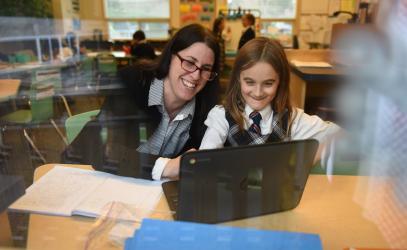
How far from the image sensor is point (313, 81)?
0.61 meters

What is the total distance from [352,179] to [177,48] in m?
0.49

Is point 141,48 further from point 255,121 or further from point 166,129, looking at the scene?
point 255,121

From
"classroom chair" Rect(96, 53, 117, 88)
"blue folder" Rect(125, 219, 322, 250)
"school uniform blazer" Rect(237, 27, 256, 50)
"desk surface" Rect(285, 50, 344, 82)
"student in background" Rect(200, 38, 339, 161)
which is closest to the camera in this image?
"blue folder" Rect(125, 219, 322, 250)

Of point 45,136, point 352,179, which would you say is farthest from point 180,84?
point 352,179

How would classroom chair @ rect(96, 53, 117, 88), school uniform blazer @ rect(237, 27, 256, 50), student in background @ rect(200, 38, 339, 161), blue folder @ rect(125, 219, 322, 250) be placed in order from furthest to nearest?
1. classroom chair @ rect(96, 53, 117, 88)
2. school uniform blazer @ rect(237, 27, 256, 50)
3. student in background @ rect(200, 38, 339, 161)
4. blue folder @ rect(125, 219, 322, 250)

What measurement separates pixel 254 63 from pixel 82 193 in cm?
37

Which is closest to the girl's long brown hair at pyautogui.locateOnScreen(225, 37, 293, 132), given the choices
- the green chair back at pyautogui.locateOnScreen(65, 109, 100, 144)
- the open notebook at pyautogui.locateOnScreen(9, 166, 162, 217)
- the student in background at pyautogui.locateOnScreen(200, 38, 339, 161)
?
the student in background at pyautogui.locateOnScreen(200, 38, 339, 161)

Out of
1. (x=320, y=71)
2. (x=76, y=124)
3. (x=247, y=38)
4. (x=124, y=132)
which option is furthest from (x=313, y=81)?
(x=76, y=124)

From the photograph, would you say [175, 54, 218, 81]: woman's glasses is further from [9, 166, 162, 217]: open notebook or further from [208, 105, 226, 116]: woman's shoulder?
[9, 166, 162, 217]: open notebook

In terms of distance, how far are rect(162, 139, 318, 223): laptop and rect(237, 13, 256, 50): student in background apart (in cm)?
30

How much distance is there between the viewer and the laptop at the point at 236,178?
15.8 inches

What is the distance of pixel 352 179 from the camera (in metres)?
0.50

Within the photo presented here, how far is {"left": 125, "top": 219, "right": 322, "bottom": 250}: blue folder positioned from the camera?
344 millimetres

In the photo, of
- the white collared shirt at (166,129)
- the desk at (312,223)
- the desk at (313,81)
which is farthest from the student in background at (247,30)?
the desk at (312,223)
